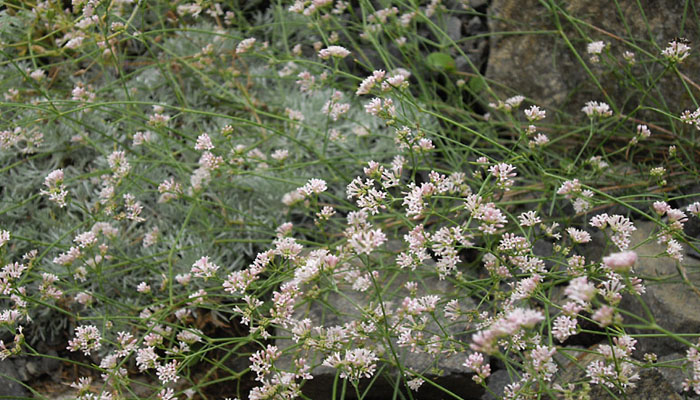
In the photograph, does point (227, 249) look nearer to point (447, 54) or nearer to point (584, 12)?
point (447, 54)

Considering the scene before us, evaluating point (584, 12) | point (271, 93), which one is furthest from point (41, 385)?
point (584, 12)

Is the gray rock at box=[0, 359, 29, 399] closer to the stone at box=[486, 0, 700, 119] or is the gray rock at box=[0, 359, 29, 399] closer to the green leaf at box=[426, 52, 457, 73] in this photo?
the green leaf at box=[426, 52, 457, 73]

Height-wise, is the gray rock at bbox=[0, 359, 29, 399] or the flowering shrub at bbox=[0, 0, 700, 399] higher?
the flowering shrub at bbox=[0, 0, 700, 399]

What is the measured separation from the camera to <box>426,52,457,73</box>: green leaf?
3.24 m

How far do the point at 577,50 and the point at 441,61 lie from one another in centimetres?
73

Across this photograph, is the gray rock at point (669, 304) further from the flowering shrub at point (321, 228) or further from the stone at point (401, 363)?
the stone at point (401, 363)

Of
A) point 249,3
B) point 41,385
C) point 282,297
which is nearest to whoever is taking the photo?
point 282,297

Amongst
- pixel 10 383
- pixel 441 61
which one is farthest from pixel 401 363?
pixel 441 61

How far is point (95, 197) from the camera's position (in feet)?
10.1

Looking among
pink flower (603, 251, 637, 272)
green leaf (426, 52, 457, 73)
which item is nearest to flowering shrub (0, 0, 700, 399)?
pink flower (603, 251, 637, 272)

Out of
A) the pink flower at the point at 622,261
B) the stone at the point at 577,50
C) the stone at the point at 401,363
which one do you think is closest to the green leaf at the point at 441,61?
the stone at the point at 577,50

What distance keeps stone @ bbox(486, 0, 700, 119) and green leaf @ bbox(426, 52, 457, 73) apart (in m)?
0.26

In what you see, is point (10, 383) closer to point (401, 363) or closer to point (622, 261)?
point (401, 363)

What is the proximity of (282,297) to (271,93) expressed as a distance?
209cm
